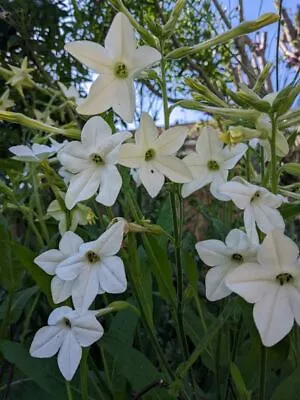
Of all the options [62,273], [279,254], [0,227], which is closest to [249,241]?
[279,254]

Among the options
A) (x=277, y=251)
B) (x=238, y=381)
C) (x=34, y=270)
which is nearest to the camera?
(x=277, y=251)

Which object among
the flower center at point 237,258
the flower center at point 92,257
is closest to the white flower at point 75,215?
the flower center at point 92,257

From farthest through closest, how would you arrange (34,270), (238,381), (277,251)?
1. (34,270)
2. (238,381)
3. (277,251)

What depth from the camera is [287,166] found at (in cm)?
64

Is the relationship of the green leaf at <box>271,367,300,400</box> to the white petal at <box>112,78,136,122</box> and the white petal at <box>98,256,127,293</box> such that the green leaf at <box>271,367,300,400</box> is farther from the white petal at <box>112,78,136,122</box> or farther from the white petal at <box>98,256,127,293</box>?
the white petal at <box>112,78,136,122</box>

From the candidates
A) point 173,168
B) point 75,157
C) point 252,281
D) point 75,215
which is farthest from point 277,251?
point 75,215

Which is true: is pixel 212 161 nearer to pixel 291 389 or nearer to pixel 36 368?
pixel 291 389

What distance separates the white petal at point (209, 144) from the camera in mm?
684

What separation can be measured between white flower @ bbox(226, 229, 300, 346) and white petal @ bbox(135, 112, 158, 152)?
17cm

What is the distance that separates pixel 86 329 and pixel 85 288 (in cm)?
5

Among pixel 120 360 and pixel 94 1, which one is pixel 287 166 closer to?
pixel 120 360

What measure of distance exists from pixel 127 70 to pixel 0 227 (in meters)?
0.30

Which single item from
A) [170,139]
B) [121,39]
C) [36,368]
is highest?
[121,39]

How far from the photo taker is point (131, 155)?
0.60 meters
